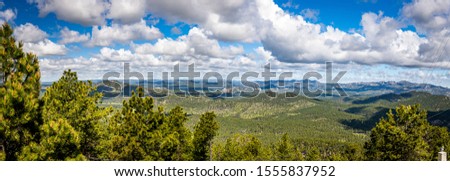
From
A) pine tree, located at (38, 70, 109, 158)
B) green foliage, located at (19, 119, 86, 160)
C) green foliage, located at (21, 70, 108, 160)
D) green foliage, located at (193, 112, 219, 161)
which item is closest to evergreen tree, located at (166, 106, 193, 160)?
green foliage, located at (193, 112, 219, 161)

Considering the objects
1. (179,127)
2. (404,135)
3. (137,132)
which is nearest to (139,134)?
(137,132)

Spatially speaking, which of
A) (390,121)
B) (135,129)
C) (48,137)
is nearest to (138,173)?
(48,137)

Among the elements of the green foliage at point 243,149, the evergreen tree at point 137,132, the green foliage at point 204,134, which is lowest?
the green foliage at point 243,149

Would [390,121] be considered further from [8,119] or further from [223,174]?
[8,119]

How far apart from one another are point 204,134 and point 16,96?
26222 millimetres

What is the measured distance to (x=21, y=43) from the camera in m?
14.7

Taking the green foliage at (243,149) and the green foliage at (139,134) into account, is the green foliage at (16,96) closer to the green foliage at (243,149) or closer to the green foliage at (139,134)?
the green foliage at (139,134)

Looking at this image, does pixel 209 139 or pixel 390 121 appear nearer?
pixel 390 121

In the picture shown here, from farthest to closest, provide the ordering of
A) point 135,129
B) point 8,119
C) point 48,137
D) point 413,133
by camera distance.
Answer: point 413,133 < point 135,129 < point 48,137 < point 8,119

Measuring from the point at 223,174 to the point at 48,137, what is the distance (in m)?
9.75

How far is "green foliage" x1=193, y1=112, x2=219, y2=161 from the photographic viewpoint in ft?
121

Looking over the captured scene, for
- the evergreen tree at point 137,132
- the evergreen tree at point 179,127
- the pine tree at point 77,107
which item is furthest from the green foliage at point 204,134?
the pine tree at point 77,107

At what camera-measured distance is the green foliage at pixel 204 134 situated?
36.9m

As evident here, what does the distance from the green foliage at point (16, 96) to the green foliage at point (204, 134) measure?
2329cm
